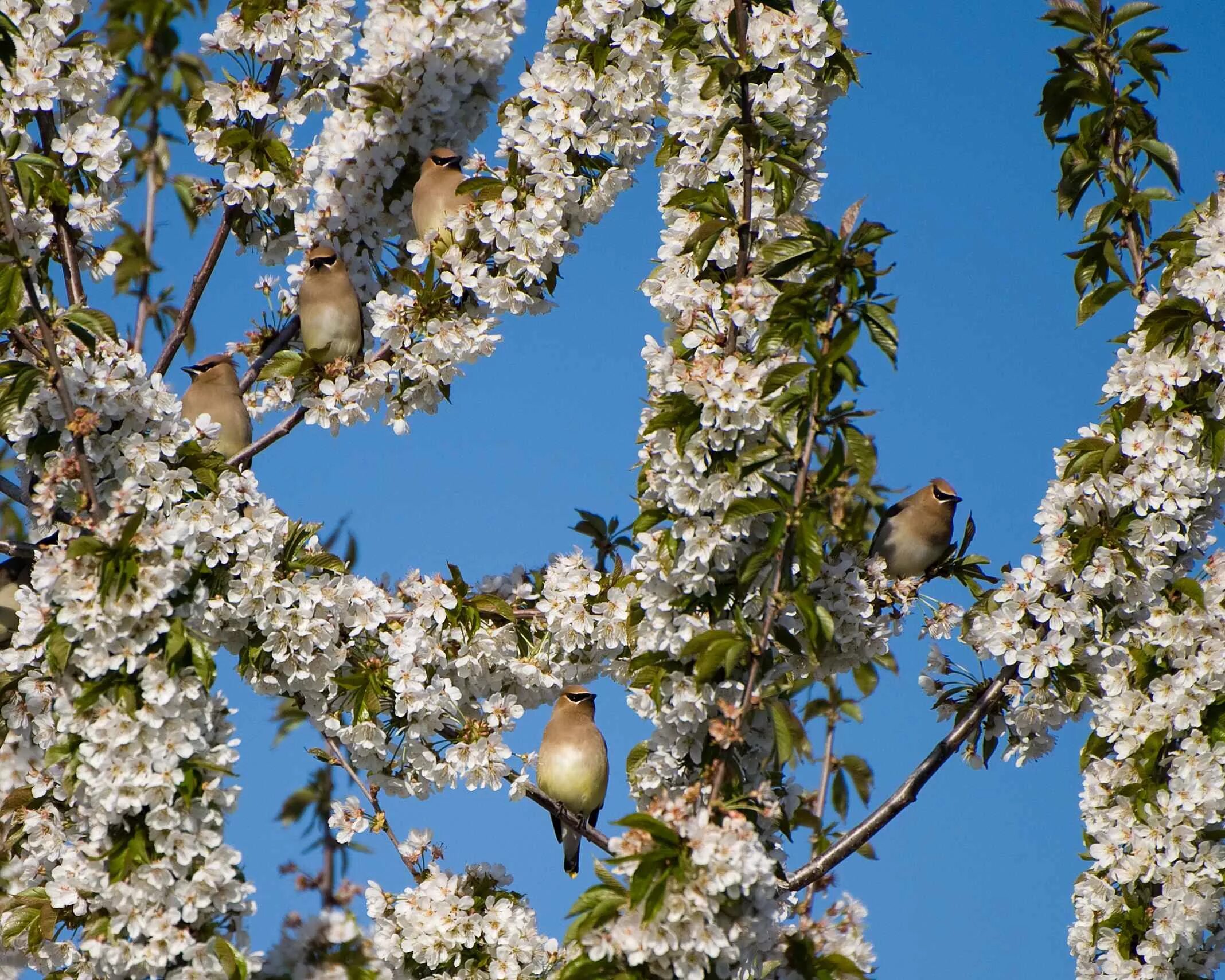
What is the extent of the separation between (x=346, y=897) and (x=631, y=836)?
0.77m

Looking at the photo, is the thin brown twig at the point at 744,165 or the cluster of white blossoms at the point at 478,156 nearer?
the thin brown twig at the point at 744,165

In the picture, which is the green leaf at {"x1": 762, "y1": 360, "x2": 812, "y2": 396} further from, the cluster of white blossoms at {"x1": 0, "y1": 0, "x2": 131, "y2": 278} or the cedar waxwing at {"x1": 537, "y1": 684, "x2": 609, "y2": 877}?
the cluster of white blossoms at {"x1": 0, "y1": 0, "x2": 131, "y2": 278}

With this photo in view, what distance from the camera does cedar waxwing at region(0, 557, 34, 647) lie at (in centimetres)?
622

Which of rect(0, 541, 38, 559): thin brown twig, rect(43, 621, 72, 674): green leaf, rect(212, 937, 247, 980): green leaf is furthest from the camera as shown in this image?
rect(0, 541, 38, 559): thin brown twig

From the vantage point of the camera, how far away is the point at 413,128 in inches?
248

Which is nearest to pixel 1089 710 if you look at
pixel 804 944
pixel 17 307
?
pixel 804 944

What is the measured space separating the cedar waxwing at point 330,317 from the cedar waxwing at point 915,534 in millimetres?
2371

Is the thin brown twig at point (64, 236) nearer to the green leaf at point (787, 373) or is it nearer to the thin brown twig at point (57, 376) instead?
the thin brown twig at point (57, 376)

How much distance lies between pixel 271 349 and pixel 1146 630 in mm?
3975

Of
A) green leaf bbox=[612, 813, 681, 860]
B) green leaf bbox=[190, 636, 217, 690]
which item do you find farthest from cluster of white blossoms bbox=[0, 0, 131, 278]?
green leaf bbox=[612, 813, 681, 860]

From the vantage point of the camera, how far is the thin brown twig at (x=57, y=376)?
4090 millimetres

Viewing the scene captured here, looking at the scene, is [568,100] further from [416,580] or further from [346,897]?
[346,897]

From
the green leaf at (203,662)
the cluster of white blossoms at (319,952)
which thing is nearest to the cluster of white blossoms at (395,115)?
the green leaf at (203,662)

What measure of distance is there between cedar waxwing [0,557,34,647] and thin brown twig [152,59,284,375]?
1.06 meters
